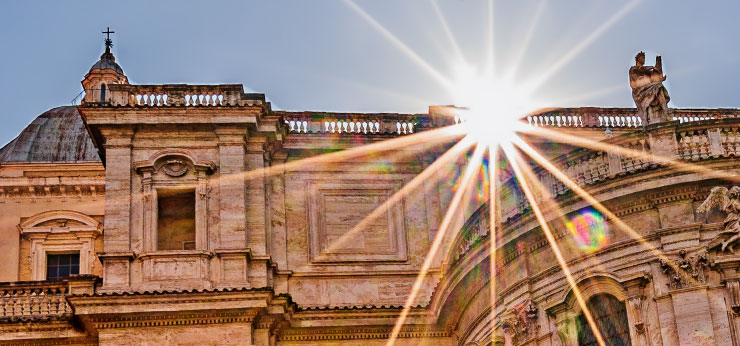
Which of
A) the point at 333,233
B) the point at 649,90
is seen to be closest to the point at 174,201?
the point at 333,233

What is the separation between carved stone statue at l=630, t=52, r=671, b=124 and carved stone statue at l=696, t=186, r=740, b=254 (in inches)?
105

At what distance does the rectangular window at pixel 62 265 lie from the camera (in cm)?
4191

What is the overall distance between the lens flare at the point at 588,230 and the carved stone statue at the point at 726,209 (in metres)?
1.87

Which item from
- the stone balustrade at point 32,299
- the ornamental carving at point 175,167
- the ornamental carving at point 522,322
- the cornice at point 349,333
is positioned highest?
the ornamental carving at point 175,167

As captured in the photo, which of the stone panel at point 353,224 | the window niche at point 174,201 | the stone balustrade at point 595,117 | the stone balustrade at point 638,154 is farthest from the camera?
the stone balustrade at point 595,117

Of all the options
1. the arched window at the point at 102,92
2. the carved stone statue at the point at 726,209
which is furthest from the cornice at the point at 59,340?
the arched window at the point at 102,92

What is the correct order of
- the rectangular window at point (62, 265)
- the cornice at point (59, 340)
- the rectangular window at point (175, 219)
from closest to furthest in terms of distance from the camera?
the cornice at point (59, 340), the rectangular window at point (175, 219), the rectangular window at point (62, 265)

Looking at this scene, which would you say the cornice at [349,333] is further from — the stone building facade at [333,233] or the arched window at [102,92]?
the arched window at [102,92]

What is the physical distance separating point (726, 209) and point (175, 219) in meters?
14.0

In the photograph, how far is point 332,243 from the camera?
35.1 metres

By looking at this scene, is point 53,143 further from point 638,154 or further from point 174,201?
point 638,154

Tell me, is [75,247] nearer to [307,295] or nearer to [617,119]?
[307,295]

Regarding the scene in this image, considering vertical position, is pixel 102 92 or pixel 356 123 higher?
pixel 102 92

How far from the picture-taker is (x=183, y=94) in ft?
116
